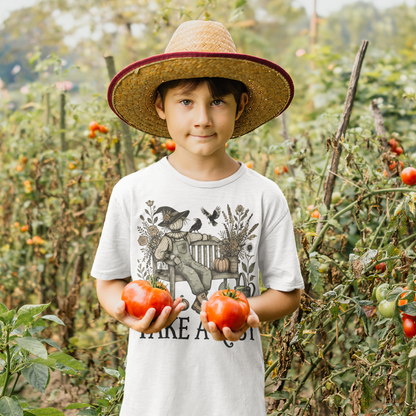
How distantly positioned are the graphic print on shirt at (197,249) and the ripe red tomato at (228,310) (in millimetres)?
99

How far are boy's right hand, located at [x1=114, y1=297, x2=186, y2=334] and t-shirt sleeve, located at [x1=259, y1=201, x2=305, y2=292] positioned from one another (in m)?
0.27

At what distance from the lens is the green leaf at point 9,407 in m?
1.06

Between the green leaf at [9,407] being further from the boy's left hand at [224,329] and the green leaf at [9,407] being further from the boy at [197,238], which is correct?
the boy's left hand at [224,329]

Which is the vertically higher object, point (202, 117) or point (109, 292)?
point (202, 117)

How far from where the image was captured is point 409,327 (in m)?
1.08

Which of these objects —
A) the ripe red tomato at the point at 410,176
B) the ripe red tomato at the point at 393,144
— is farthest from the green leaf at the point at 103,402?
the ripe red tomato at the point at 393,144

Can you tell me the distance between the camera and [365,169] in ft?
5.22

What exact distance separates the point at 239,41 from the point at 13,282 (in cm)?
965

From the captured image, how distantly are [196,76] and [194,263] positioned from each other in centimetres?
45

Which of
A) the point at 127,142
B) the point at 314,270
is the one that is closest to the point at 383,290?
the point at 314,270

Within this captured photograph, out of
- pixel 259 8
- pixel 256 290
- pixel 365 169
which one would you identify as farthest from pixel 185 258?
pixel 259 8

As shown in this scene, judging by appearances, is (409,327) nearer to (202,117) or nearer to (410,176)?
(410,176)

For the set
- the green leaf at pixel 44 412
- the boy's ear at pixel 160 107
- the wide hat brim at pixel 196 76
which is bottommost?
the green leaf at pixel 44 412

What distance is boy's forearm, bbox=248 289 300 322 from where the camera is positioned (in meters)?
1.04
